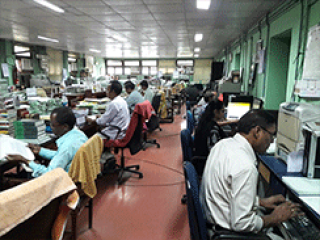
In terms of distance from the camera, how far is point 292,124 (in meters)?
1.93

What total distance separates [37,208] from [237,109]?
3.68 metres

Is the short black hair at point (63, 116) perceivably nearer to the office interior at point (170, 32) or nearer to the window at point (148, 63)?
the office interior at point (170, 32)

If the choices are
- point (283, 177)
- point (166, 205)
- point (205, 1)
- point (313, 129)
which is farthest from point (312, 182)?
point (205, 1)

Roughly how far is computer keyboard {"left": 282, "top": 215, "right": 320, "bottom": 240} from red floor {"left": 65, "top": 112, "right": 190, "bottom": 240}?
1.00 meters

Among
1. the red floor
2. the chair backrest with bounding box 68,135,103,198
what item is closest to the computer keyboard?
the red floor

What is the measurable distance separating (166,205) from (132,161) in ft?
4.86

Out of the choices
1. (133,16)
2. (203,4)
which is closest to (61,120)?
(203,4)

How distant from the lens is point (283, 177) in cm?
177

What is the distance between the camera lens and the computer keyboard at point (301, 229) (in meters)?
1.34

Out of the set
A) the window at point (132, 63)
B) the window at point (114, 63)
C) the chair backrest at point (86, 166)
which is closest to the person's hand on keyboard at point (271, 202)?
the chair backrest at point (86, 166)

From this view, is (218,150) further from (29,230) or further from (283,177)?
(29,230)

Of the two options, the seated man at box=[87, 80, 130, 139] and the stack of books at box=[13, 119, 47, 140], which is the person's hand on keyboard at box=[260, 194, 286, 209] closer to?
the stack of books at box=[13, 119, 47, 140]

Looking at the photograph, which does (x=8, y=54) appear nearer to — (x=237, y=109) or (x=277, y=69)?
(x=237, y=109)

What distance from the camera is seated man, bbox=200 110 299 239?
48.3 inches
